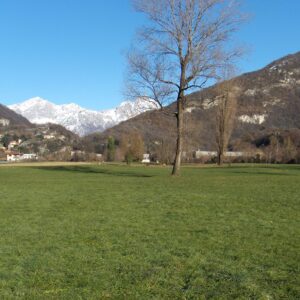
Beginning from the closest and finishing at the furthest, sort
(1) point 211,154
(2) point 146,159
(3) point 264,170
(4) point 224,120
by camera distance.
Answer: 1. (3) point 264,170
2. (4) point 224,120
3. (1) point 211,154
4. (2) point 146,159

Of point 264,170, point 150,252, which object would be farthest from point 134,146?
point 150,252

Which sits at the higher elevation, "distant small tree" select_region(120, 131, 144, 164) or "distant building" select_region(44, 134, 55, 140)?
"distant building" select_region(44, 134, 55, 140)

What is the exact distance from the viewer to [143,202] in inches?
491

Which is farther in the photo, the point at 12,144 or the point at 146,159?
the point at 12,144

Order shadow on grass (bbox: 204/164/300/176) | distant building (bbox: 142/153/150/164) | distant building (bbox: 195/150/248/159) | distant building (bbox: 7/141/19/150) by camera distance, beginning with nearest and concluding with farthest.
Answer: shadow on grass (bbox: 204/164/300/176) < distant building (bbox: 195/150/248/159) < distant building (bbox: 142/153/150/164) < distant building (bbox: 7/141/19/150)

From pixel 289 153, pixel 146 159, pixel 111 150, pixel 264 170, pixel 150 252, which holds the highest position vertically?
pixel 111 150

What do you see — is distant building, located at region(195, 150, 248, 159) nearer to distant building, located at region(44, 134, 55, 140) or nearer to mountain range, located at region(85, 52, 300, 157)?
mountain range, located at region(85, 52, 300, 157)

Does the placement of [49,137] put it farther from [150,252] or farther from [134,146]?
[150,252]

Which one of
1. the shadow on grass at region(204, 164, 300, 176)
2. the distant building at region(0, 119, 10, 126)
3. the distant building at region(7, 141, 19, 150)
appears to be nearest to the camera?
the shadow on grass at region(204, 164, 300, 176)

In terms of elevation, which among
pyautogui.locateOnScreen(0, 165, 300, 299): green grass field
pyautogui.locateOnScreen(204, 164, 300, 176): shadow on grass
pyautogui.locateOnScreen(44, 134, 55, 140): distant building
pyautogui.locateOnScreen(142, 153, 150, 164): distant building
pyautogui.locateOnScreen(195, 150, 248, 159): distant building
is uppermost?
pyautogui.locateOnScreen(44, 134, 55, 140): distant building

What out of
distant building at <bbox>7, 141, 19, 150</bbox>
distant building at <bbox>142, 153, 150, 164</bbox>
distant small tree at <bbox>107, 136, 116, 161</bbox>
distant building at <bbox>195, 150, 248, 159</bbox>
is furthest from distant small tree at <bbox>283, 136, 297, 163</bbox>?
distant building at <bbox>7, 141, 19, 150</bbox>

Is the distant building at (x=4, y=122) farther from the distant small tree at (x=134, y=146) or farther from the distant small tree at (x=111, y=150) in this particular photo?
the distant small tree at (x=134, y=146)

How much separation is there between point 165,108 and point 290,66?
12626 centimetres

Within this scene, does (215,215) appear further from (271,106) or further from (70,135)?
(70,135)
